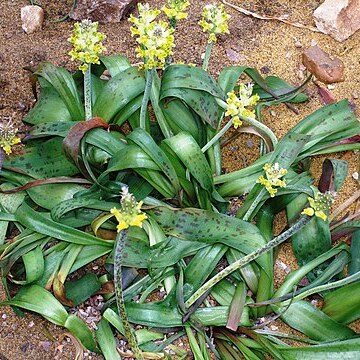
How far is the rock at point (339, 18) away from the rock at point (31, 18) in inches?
61.1

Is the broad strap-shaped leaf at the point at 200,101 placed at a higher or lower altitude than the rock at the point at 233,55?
higher

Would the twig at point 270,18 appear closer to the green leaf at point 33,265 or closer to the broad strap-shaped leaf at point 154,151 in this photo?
the broad strap-shaped leaf at point 154,151

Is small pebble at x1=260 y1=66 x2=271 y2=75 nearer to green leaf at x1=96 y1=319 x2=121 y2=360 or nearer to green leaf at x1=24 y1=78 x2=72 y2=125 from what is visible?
green leaf at x1=24 y1=78 x2=72 y2=125

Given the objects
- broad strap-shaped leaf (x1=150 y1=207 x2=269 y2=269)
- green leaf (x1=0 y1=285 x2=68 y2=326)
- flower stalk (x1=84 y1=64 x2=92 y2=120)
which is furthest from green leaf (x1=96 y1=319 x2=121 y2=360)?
flower stalk (x1=84 y1=64 x2=92 y2=120)

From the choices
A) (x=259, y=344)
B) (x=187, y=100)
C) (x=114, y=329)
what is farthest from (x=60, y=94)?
(x=259, y=344)

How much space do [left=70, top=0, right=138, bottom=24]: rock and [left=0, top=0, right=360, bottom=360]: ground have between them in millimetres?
49

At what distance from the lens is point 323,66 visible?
137 inches

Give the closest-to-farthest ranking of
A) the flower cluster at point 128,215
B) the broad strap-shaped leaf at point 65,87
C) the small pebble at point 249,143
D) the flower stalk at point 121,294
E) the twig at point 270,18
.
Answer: the flower cluster at point 128,215, the flower stalk at point 121,294, the broad strap-shaped leaf at point 65,87, the small pebble at point 249,143, the twig at point 270,18

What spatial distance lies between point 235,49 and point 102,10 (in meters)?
0.77

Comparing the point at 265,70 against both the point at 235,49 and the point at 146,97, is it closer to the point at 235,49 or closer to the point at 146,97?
the point at 235,49

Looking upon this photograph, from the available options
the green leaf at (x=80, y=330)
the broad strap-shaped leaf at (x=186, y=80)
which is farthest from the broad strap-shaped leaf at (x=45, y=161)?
the green leaf at (x=80, y=330)

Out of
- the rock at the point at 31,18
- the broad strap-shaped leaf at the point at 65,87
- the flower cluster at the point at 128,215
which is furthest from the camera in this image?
the rock at the point at 31,18

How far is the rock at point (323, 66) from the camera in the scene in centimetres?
348

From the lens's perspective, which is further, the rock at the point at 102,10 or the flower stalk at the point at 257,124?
the rock at the point at 102,10
